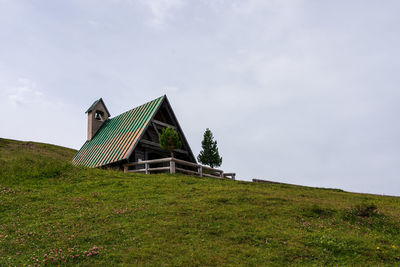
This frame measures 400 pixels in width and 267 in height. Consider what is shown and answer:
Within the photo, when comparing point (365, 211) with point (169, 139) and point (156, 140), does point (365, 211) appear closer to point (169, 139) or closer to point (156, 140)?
point (169, 139)

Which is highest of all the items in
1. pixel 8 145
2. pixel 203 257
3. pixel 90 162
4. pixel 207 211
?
pixel 8 145

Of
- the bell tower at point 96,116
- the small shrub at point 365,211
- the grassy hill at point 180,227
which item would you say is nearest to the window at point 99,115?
the bell tower at point 96,116

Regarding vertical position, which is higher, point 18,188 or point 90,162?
point 90,162

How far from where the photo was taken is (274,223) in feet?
48.8

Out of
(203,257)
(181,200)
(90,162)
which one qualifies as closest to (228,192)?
(181,200)

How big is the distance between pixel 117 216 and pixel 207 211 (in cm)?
397

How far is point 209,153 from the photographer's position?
113 ft

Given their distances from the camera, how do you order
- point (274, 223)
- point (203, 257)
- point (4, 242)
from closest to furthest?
point (203, 257)
point (4, 242)
point (274, 223)

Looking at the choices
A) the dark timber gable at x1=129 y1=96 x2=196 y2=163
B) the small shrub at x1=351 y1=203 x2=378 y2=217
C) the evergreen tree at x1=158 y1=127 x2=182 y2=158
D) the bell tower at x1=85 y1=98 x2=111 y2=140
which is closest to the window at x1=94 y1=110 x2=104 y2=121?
the bell tower at x1=85 y1=98 x2=111 y2=140

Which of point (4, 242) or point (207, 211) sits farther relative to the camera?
point (207, 211)

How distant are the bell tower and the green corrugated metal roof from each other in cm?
63

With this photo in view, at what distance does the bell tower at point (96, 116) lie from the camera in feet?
125

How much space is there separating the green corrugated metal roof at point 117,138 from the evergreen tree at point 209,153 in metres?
6.01

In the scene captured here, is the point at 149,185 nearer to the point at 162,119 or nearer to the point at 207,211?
the point at 207,211
